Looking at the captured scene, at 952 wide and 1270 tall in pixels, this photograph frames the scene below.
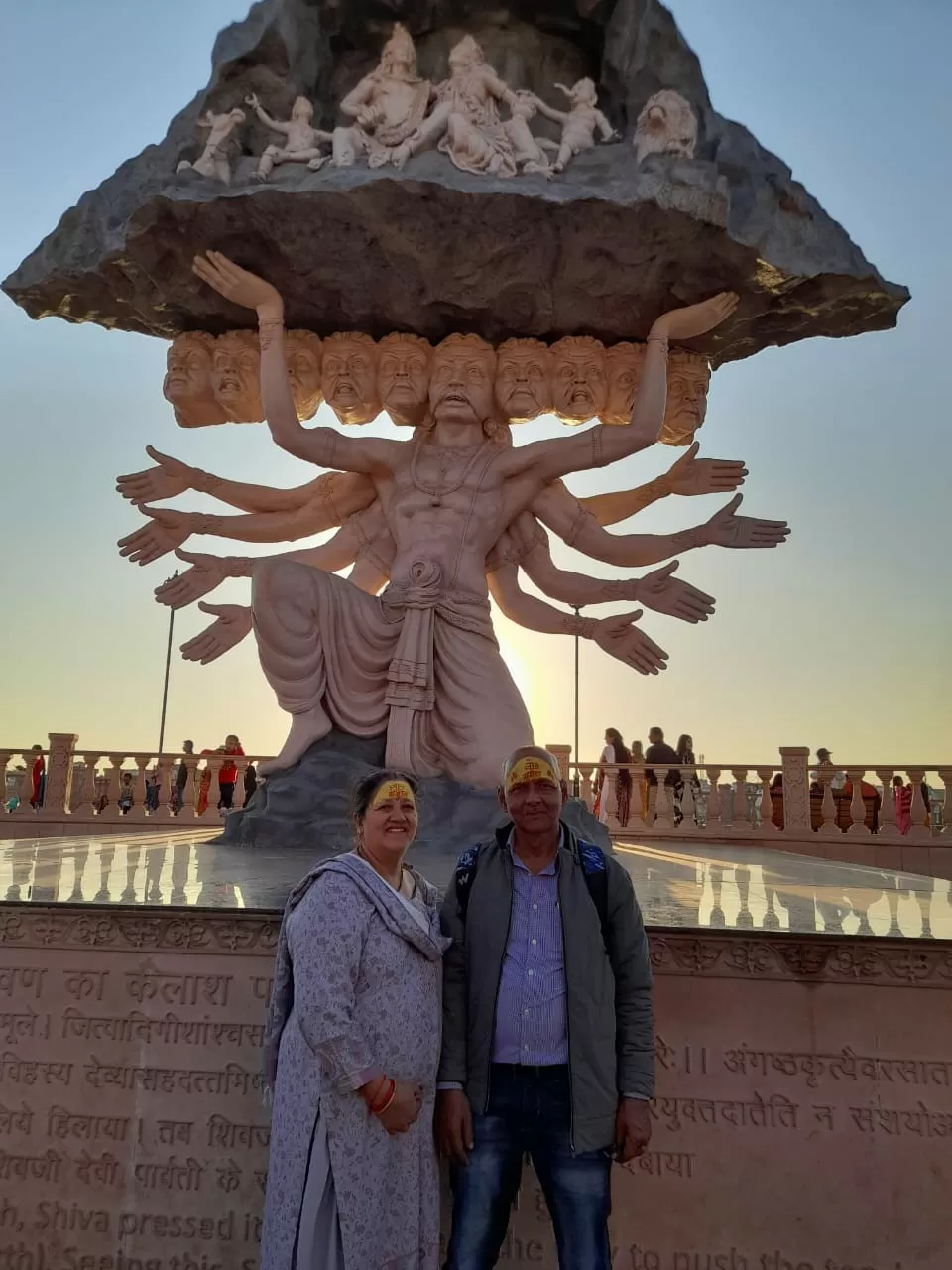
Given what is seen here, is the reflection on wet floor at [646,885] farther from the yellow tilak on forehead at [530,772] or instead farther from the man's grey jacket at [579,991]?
the yellow tilak on forehead at [530,772]

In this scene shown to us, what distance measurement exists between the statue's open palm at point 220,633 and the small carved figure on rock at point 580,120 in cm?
356

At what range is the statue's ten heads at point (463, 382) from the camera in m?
6.44

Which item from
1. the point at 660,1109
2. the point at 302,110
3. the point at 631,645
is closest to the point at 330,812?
the point at 631,645

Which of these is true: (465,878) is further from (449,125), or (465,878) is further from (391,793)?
(449,125)

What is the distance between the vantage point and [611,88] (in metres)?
6.29

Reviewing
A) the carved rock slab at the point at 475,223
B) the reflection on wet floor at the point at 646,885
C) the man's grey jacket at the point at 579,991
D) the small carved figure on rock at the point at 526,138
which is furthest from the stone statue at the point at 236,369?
the man's grey jacket at the point at 579,991

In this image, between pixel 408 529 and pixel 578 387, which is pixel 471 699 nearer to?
pixel 408 529

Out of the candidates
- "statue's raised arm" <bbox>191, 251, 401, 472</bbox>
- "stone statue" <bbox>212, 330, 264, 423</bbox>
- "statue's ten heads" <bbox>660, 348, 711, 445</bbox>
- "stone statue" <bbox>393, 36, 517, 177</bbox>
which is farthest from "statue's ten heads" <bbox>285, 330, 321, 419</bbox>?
"statue's ten heads" <bbox>660, 348, 711, 445</bbox>

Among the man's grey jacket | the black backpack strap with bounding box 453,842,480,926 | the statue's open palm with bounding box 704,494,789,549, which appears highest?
the statue's open palm with bounding box 704,494,789,549

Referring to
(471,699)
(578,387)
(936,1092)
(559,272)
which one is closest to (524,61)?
(559,272)

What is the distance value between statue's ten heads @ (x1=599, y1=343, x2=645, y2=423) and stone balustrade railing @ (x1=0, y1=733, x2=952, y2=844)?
177 inches

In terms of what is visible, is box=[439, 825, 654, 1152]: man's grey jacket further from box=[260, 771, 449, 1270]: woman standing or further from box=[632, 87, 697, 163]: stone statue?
box=[632, 87, 697, 163]: stone statue

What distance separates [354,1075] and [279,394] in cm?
508

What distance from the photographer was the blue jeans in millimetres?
2068
